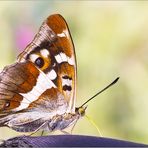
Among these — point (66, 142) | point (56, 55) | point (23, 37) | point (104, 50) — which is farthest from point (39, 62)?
point (104, 50)

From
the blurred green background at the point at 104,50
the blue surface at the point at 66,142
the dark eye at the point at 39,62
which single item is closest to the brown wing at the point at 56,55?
the dark eye at the point at 39,62

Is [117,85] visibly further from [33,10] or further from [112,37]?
[33,10]

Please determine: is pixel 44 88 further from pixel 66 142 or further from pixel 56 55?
pixel 66 142

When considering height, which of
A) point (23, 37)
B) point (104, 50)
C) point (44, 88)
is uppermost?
point (23, 37)

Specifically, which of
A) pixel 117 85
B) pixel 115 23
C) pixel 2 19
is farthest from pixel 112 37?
pixel 2 19

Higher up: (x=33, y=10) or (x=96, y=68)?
(x=33, y=10)

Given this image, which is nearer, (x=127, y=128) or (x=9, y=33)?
(x=127, y=128)
